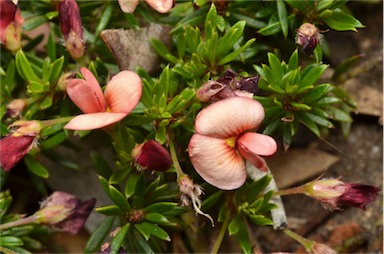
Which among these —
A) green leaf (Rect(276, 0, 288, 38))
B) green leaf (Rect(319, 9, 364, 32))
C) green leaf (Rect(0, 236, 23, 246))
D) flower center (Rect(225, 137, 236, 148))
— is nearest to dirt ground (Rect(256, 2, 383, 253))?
green leaf (Rect(319, 9, 364, 32))

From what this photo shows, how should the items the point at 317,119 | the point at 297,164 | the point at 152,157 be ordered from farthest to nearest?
1. the point at 297,164
2. the point at 317,119
3. the point at 152,157

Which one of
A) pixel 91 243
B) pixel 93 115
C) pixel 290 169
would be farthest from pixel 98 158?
pixel 290 169

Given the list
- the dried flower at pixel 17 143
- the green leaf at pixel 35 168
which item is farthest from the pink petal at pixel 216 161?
the green leaf at pixel 35 168

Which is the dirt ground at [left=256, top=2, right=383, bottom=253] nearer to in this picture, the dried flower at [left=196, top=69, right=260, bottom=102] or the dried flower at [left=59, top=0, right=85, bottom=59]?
the dried flower at [left=196, top=69, right=260, bottom=102]

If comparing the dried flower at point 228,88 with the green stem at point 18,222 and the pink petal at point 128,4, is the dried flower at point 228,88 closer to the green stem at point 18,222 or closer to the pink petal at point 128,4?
the pink petal at point 128,4

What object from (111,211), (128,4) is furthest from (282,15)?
(111,211)

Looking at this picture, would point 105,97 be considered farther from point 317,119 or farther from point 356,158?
point 356,158

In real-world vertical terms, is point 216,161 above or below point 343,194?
above
